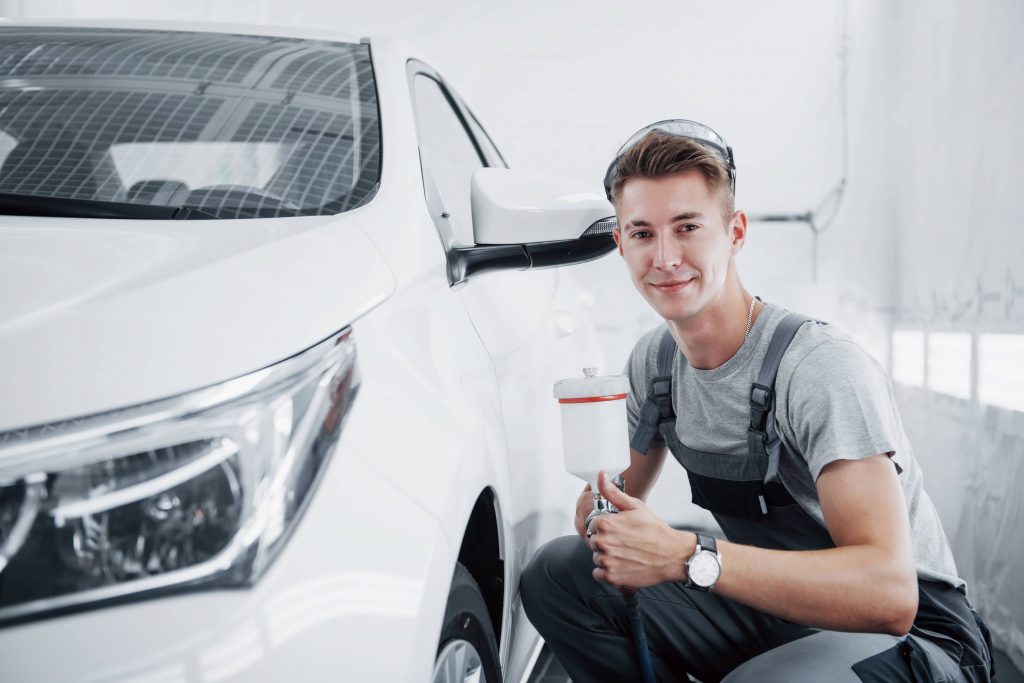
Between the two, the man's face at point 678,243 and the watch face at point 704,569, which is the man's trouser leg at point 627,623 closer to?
the watch face at point 704,569

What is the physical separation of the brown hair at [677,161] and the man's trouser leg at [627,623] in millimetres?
726

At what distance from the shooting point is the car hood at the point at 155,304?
1.98 feet

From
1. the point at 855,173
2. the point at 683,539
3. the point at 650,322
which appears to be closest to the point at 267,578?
the point at 683,539

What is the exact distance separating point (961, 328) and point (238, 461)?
2.61 metres

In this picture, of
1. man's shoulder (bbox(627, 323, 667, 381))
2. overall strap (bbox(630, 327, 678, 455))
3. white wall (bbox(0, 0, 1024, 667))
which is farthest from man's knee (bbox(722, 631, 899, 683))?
white wall (bbox(0, 0, 1024, 667))

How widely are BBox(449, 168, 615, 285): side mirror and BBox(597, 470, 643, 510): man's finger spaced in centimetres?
36

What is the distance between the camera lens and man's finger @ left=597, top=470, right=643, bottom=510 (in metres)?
1.18

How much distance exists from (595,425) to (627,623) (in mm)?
561

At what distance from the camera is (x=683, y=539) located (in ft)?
3.68

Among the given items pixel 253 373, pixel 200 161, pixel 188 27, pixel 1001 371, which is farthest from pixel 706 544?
pixel 1001 371

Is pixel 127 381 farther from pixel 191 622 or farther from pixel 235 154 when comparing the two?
pixel 235 154

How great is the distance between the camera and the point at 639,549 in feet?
3.71

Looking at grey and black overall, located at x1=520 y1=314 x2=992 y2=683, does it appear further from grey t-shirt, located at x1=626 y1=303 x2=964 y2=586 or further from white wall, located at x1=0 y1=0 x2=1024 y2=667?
white wall, located at x1=0 y1=0 x2=1024 y2=667

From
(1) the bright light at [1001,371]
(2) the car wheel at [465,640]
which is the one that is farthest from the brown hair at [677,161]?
(1) the bright light at [1001,371]
